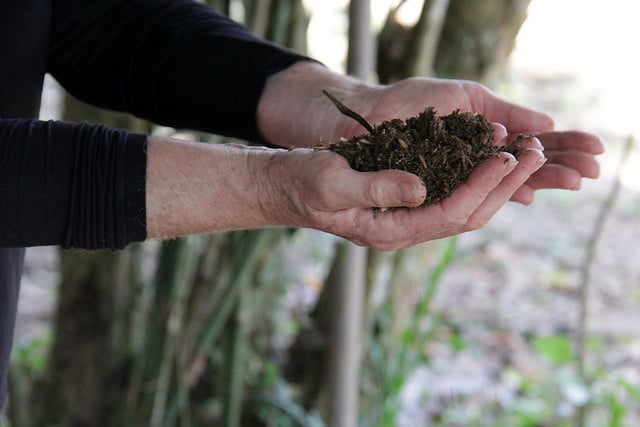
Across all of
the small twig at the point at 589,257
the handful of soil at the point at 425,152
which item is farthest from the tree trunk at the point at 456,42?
the handful of soil at the point at 425,152

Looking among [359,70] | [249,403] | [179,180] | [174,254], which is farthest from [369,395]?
[179,180]

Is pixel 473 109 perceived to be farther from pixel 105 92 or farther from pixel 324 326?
pixel 324 326

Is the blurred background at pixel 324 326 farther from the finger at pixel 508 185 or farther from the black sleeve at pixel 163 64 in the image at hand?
the finger at pixel 508 185

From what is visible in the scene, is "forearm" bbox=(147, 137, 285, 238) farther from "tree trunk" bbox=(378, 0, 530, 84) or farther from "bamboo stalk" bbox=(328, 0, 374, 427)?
"tree trunk" bbox=(378, 0, 530, 84)

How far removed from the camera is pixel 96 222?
2.25 ft

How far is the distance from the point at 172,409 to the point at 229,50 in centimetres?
76

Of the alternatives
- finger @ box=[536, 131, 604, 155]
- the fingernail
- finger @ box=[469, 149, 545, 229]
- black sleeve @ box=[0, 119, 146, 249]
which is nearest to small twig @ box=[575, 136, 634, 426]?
finger @ box=[536, 131, 604, 155]

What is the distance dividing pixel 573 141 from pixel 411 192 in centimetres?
36

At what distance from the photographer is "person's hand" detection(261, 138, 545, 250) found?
2.24 feet

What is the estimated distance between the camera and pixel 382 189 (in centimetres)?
68

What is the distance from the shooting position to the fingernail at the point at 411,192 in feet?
2.22

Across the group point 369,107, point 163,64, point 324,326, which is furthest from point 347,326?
point 163,64

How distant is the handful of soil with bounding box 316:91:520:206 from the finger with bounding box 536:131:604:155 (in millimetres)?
246

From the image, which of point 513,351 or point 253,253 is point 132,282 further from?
point 513,351
